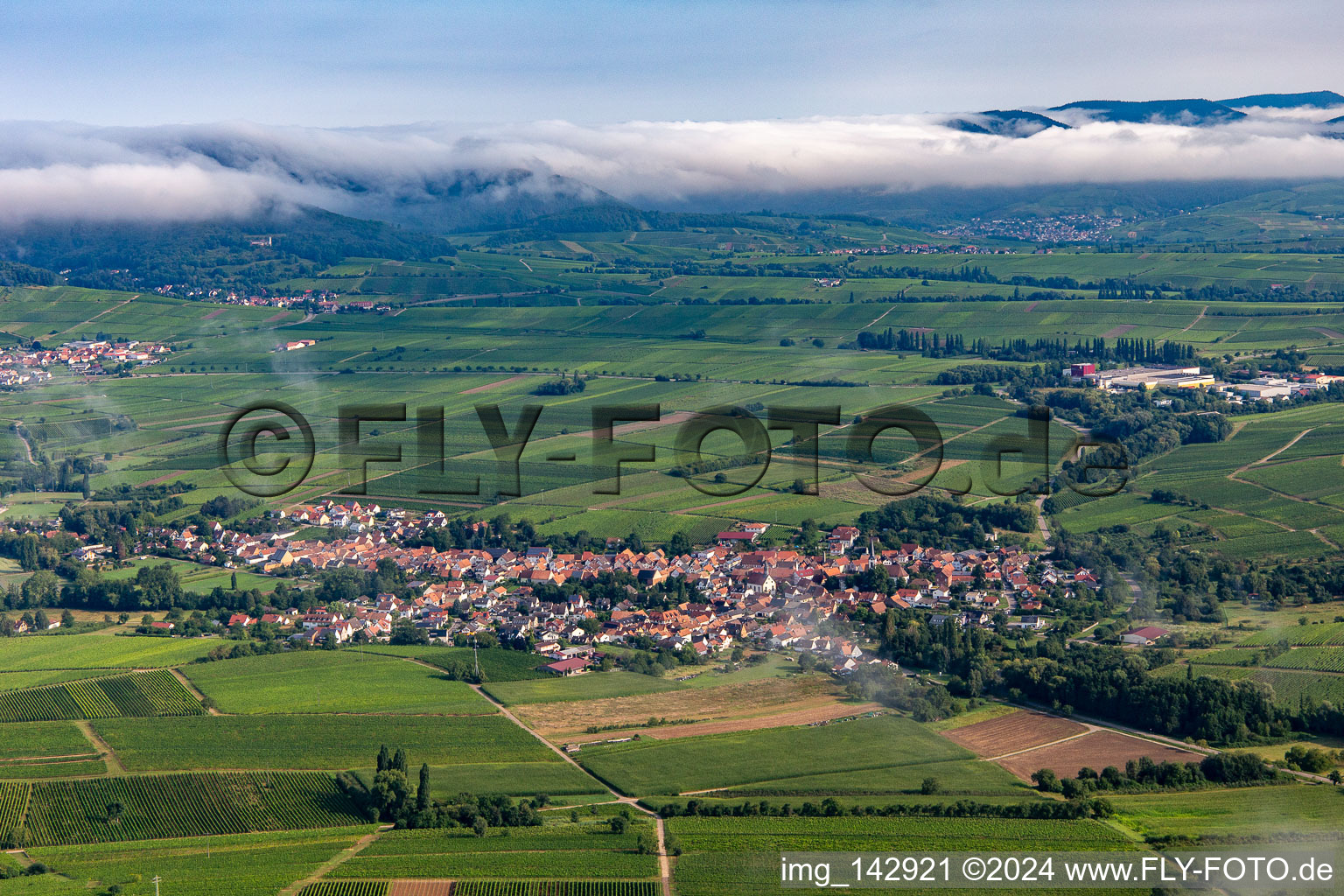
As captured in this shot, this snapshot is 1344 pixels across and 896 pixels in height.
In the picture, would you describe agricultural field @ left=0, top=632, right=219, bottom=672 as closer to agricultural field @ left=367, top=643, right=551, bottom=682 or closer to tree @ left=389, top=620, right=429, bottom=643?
tree @ left=389, top=620, right=429, bottom=643

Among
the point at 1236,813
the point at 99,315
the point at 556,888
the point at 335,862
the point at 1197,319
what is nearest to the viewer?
the point at 556,888

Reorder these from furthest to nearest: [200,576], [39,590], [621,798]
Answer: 1. [200,576]
2. [39,590]
3. [621,798]

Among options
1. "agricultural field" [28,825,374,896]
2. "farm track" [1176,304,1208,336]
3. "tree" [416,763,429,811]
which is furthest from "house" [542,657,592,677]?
"farm track" [1176,304,1208,336]

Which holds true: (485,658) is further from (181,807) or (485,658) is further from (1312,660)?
(1312,660)

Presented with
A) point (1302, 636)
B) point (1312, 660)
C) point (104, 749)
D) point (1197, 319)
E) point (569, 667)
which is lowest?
point (104, 749)

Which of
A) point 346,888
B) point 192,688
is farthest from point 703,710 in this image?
point 192,688

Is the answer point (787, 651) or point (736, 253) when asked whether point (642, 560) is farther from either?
point (736, 253)

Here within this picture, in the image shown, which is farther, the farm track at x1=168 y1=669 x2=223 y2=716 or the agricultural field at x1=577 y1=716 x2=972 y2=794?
the farm track at x1=168 y1=669 x2=223 y2=716
